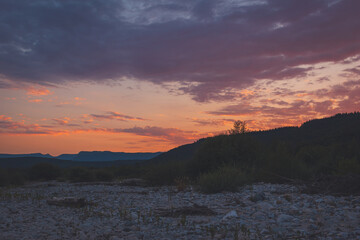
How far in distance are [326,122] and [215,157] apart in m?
55.3

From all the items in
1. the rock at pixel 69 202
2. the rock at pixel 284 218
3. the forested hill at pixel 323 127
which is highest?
the forested hill at pixel 323 127

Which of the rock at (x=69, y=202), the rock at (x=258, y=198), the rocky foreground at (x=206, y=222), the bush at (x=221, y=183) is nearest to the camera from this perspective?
the rocky foreground at (x=206, y=222)

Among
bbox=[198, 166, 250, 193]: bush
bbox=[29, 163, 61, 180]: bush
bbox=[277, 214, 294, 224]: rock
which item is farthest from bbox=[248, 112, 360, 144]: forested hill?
bbox=[277, 214, 294, 224]: rock

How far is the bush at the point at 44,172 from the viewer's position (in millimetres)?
35719

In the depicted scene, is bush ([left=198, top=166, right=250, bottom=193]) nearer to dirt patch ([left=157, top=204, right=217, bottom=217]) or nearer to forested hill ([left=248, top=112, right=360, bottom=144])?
dirt patch ([left=157, top=204, right=217, bottom=217])

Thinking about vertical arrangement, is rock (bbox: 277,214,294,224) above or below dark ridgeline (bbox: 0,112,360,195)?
below

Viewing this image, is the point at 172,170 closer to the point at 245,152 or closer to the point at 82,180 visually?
the point at 245,152

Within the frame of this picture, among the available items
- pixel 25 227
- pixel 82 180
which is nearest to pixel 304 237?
pixel 25 227

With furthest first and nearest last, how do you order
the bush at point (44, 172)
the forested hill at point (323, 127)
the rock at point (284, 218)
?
the forested hill at point (323, 127) → the bush at point (44, 172) → the rock at point (284, 218)

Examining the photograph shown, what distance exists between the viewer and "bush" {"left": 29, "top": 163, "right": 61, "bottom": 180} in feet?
117

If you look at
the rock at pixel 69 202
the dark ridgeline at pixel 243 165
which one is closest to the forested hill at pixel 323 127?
the dark ridgeline at pixel 243 165

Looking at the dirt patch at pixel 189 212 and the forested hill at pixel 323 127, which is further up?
the forested hill at pixel 323 127

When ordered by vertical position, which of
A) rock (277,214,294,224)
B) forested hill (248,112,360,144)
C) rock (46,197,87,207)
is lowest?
rock (46,197,87,207)

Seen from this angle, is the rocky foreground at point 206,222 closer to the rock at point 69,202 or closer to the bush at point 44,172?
the rock at point 69,202
